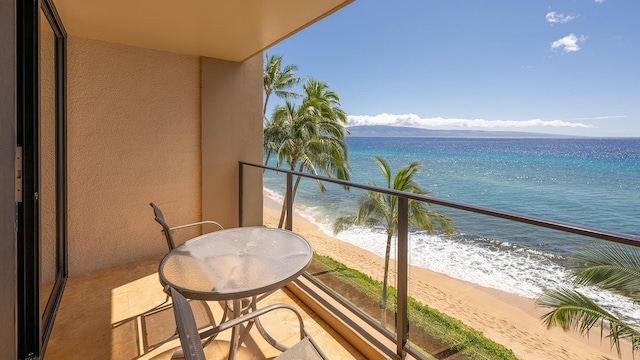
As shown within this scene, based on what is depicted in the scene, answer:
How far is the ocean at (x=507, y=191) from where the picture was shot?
11.6 ft

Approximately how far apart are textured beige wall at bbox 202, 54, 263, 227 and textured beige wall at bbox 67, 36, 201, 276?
0.44ft

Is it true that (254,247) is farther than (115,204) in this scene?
No

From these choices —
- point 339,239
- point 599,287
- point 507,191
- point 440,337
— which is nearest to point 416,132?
point 507,191

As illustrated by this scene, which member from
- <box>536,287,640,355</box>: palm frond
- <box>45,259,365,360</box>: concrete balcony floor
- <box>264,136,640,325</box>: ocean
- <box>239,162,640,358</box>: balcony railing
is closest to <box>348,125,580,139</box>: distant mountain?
<box>264,136,640,325</box>: ocean

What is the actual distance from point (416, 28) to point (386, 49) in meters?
4.07

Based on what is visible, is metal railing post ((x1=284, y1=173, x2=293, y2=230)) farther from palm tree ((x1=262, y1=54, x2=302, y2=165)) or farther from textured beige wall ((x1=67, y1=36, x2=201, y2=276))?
palm tree ((x1=262, y1=54, x2=302, y2=165))

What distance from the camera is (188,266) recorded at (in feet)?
5.30

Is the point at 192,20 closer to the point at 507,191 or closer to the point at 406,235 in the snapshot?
the point at 406,235

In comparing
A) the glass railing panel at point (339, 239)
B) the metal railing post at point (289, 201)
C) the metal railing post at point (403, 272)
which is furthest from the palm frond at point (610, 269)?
the metal railing post at point (289, 201)

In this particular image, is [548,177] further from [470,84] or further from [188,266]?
[188,266]

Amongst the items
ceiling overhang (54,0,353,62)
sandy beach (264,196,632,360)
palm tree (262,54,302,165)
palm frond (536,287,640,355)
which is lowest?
sandy beach (264,196,632,360)

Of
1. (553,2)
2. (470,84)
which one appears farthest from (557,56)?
(470,84)

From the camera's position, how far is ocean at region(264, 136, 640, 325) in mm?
3546

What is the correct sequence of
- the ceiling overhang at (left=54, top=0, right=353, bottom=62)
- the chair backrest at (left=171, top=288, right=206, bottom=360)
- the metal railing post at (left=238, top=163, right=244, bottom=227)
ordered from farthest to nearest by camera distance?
the metal railing post at (left=238, top=163, right=244, bottom=227)
the ceiling overhang at (left=54, top=0, right=353, bottom=62)
the chair backrest at (left=171, top=288, right=206, bottom=360)
